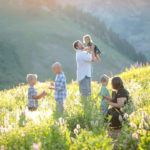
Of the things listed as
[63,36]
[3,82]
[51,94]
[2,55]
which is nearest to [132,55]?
[63,36]

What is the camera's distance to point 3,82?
241ft

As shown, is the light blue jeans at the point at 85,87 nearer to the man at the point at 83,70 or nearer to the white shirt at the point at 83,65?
the man at the point at 83,70

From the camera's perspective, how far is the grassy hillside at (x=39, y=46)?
86750 mm

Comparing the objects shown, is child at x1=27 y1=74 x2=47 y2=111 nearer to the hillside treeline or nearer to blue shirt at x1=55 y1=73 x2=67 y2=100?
blue shirt at x1=55 y1=73 x2=67 y2=100

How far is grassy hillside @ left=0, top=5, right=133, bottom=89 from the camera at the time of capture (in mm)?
86750

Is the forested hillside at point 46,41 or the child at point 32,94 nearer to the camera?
the child at point 32,94

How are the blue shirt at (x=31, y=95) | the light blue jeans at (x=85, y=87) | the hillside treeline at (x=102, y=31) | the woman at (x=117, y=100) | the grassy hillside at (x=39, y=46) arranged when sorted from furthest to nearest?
the hillside treeline at (x=102, y=31), the grassy hillside at (x=39, y=46), the light blue jeans at (x=85, y=87), the blue shirt at (x=31, y=95), the woman at (x=117, y=100)

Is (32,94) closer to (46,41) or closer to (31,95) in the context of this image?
(31,95)

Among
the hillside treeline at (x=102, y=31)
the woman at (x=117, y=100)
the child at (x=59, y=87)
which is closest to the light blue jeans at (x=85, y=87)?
the child at (x=59, y=87)

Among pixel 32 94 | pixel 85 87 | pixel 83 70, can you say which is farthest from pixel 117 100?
pixel 32 94

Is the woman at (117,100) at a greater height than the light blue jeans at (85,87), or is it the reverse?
the light blue jeans at (85,87)

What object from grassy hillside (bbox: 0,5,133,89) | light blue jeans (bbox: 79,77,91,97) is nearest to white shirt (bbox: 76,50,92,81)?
light blue jeans (bbox: 79,77,91,97)

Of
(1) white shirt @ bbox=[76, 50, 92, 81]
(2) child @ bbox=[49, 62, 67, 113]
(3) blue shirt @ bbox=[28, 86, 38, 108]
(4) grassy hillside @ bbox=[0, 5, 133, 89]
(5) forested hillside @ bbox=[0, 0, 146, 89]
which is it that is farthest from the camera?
(5) forested hillside @ bbox=[0, 0, 146, 89]

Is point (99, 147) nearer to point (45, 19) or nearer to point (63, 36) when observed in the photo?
point (63, 36)
